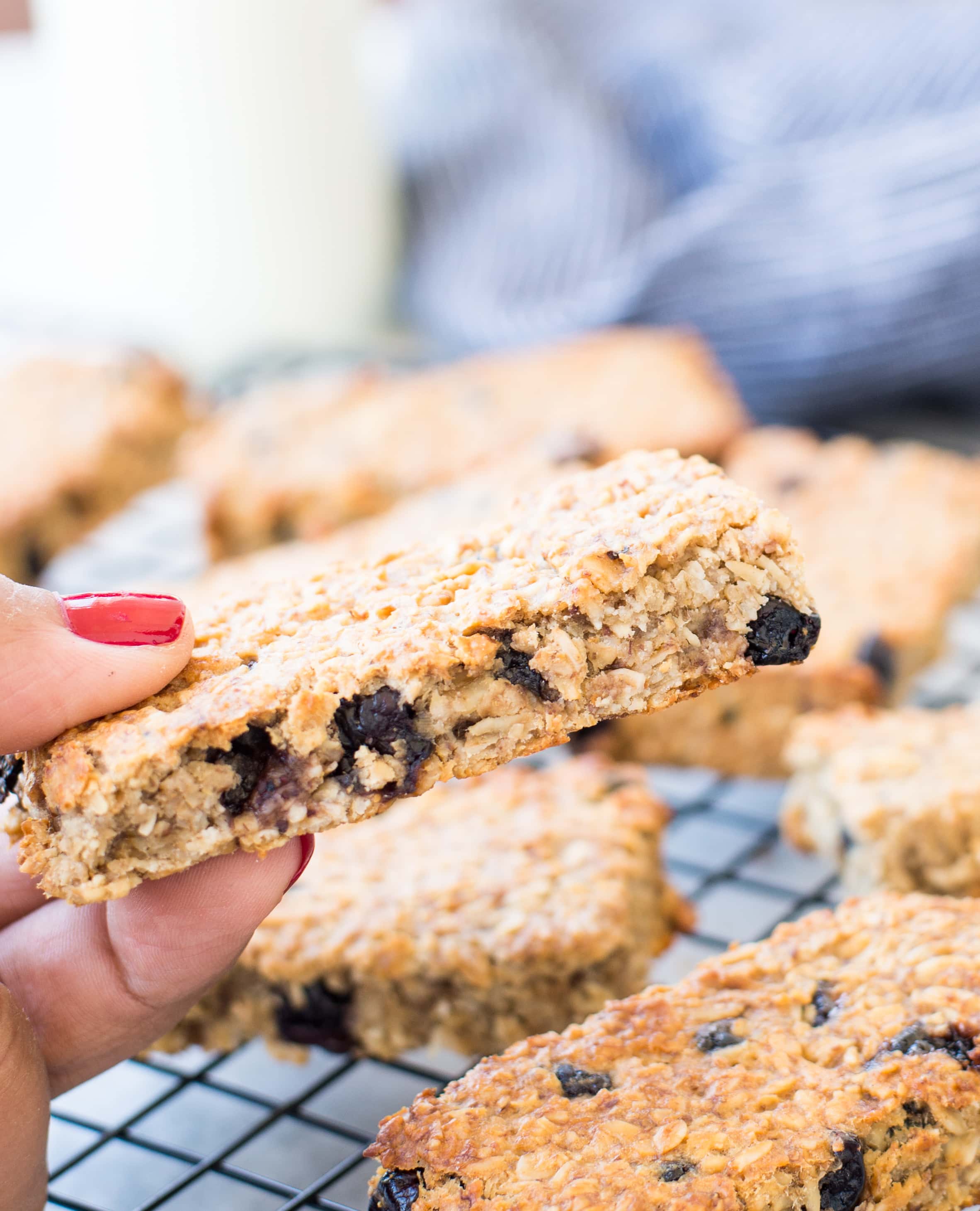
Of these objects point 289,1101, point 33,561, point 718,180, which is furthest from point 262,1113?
point 718,180

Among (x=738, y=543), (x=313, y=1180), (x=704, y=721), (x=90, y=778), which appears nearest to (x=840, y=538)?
(x=704, y=721)

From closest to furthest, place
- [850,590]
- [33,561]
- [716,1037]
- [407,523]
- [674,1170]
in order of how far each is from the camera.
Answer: [674,1170] < [716,1037] < [850,590] < [407,523] < [33,561]

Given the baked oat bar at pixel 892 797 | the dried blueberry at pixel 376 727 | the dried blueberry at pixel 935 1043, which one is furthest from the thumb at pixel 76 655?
the baked oat bar at pixel 892 797

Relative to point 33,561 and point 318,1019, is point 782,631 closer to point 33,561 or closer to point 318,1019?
point 318,1019

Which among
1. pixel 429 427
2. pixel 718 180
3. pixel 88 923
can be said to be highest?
pixel 718 180

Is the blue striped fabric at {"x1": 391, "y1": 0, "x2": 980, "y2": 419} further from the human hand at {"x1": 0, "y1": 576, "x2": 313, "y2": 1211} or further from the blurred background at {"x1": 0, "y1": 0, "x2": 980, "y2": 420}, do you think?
the human hand at {"x1": 0, "y1": 576, "x2": 313, "y2": 1211}

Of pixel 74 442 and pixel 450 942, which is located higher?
pixel 74 442

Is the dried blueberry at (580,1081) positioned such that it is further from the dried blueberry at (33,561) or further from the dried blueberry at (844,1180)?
the dried blueberry at (33,561)

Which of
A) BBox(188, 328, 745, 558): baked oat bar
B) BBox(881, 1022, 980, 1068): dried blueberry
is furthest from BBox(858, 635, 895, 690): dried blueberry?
BBox(881, 1022, 980, 1068): dried blueberry
